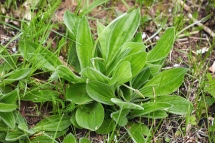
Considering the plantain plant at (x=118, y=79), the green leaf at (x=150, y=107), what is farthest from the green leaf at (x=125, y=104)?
the green leaf at (x=150, y=107)

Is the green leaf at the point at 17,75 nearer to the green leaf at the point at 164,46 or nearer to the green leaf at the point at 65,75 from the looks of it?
the green leaf at the point at 65,75

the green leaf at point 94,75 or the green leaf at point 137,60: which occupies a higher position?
the green leaf at point 137,60

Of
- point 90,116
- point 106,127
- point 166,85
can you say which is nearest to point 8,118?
point 90,116

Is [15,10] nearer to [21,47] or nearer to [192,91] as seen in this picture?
[21,47]

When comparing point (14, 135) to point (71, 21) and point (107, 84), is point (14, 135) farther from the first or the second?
point (71, 21)

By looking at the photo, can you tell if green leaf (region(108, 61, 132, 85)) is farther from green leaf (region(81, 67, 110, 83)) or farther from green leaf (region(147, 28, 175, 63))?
green leaf (region(147, 28, 175, 63))

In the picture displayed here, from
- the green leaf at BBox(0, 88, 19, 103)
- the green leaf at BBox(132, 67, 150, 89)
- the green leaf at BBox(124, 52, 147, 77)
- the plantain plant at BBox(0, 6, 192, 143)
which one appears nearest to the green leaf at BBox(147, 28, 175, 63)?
the plantain plant at BBox(0, 6, 192, 143)

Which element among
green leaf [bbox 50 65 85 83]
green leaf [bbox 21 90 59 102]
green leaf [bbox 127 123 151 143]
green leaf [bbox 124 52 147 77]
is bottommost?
green leaf [bbox 127 123 151 143]
